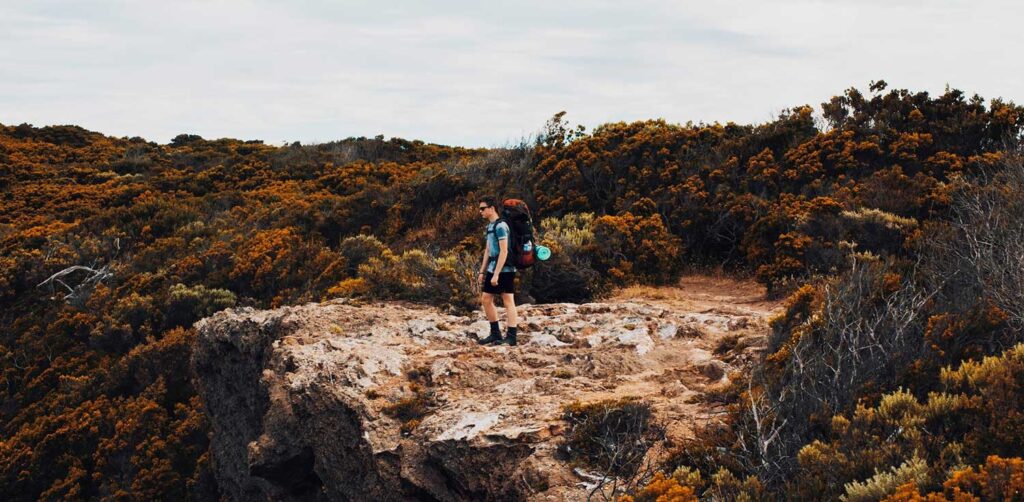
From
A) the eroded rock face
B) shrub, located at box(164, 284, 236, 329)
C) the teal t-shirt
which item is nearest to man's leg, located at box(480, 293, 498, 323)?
the teal t-shirt

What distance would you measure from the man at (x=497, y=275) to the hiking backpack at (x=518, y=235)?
9cm

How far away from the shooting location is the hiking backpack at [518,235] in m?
8.30

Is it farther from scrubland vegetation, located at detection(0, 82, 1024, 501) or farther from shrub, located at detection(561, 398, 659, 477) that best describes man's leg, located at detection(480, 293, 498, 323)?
shrub, located at detection(561, 398, 659, 477)

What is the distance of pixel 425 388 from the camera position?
23.6ft

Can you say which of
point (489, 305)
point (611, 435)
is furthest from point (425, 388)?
point (611, 435)

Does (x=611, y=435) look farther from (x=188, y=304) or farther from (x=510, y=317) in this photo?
(x=188, y=304)

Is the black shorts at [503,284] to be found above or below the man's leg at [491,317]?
above

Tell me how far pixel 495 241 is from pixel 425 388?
1.83m

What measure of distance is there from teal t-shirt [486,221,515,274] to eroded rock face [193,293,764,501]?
85 centimetres

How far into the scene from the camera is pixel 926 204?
→ 11859 millimetres

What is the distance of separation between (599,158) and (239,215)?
9837 millimetres

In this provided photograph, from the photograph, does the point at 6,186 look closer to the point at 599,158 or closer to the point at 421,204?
the point at 421,204

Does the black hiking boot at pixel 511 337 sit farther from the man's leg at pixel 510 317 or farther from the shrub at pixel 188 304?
the shrub at pixel 188 304

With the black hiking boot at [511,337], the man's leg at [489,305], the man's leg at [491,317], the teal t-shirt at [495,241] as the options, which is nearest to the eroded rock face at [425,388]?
the black hiking boot at [511,337]
